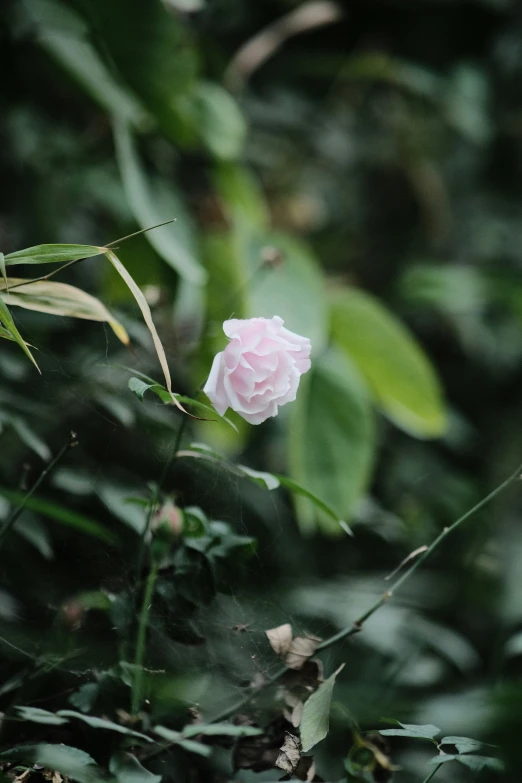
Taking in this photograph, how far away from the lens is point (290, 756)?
368 millimetres

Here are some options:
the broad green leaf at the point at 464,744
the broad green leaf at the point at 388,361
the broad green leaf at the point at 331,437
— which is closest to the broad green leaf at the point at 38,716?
the broad green leaf at the point at 464,744

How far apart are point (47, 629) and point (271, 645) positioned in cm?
17

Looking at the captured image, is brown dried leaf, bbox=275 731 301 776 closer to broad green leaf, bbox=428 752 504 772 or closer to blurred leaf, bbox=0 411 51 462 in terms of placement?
broad green leaf, bbox=428 752 504 772

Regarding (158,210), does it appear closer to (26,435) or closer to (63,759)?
(26,435)

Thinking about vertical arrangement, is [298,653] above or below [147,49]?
below

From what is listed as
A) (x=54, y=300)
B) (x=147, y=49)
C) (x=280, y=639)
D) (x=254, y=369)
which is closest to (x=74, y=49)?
(x=147, y=49)

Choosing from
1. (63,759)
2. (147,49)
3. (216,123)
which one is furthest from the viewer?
(216,123)

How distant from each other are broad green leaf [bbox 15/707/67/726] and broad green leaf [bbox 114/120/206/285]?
0.50 metres

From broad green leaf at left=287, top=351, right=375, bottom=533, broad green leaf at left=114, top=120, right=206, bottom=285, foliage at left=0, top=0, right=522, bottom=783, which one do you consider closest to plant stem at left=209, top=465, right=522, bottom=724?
foliage at left=0, top=0, right=522, bottom=783

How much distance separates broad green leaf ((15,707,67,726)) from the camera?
362mm

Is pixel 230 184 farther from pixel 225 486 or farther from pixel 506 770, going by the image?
pixel 506 770

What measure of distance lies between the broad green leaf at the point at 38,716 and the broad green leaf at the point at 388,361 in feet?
2.12

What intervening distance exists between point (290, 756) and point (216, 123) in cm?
80

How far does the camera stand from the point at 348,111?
153cm
